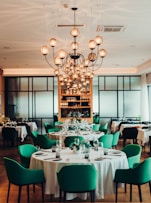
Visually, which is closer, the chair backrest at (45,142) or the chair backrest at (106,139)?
the chair backrest at (106,139)

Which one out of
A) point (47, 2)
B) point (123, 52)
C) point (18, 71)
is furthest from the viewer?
point (18, 71)

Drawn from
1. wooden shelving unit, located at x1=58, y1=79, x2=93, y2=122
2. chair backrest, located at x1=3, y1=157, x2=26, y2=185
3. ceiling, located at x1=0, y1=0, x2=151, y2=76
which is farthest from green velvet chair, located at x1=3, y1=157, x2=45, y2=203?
wooden shelving unit, located at x1=58, y1=79, x2=93, y2=122

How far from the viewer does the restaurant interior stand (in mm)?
4785

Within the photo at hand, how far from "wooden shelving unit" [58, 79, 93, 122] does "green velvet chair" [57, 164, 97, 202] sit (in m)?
9.90

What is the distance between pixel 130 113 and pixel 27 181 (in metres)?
12.2

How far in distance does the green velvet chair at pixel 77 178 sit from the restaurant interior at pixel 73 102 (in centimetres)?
1

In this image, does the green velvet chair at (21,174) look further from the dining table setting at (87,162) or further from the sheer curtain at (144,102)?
the sheer curtain at (144,102)

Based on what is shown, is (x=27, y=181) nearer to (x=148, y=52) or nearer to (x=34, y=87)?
(x=148, y=52)

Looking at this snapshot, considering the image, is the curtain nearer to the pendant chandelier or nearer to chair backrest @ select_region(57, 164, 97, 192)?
the pendant chandelier

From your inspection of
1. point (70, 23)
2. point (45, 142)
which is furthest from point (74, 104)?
point (70, 23)

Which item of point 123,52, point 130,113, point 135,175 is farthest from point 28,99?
point 135,175

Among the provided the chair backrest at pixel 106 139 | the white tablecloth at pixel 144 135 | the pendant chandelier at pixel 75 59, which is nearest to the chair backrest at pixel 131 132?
the white tablecloth at pixel 144 135

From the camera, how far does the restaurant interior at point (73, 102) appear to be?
4.79m

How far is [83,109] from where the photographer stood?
1479 cm
